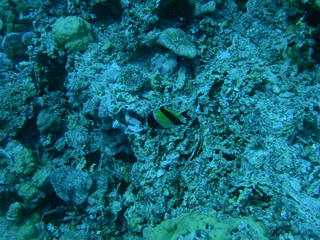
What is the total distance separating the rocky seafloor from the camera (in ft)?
8.11

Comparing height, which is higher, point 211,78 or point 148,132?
point 211,78

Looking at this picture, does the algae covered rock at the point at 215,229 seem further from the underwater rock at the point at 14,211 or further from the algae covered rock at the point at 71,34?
the algae covered rock at the point at 71,34

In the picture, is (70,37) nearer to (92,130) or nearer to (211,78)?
(92,130)

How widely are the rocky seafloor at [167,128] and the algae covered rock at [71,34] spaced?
2 centimetres

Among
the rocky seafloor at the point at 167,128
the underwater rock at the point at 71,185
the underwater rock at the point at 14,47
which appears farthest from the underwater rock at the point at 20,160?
the underwater rock at the point at 14,47

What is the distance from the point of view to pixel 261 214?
2.28 metres

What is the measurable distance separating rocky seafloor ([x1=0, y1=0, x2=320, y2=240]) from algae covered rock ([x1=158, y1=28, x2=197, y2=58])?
2cm

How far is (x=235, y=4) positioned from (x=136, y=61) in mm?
2133

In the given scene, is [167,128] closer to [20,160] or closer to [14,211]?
[20,160]

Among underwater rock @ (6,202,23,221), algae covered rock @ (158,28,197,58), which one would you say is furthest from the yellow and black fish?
underwater rock @ (6,202,23,221)

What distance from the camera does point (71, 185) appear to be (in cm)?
342

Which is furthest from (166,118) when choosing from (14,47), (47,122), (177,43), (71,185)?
(14,47)

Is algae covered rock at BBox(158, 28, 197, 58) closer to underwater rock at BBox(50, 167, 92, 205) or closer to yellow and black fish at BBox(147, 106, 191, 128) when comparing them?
yellow and black fish at BBox(147, 106, 191, 128)

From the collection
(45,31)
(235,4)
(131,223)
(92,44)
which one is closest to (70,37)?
(92,44)
